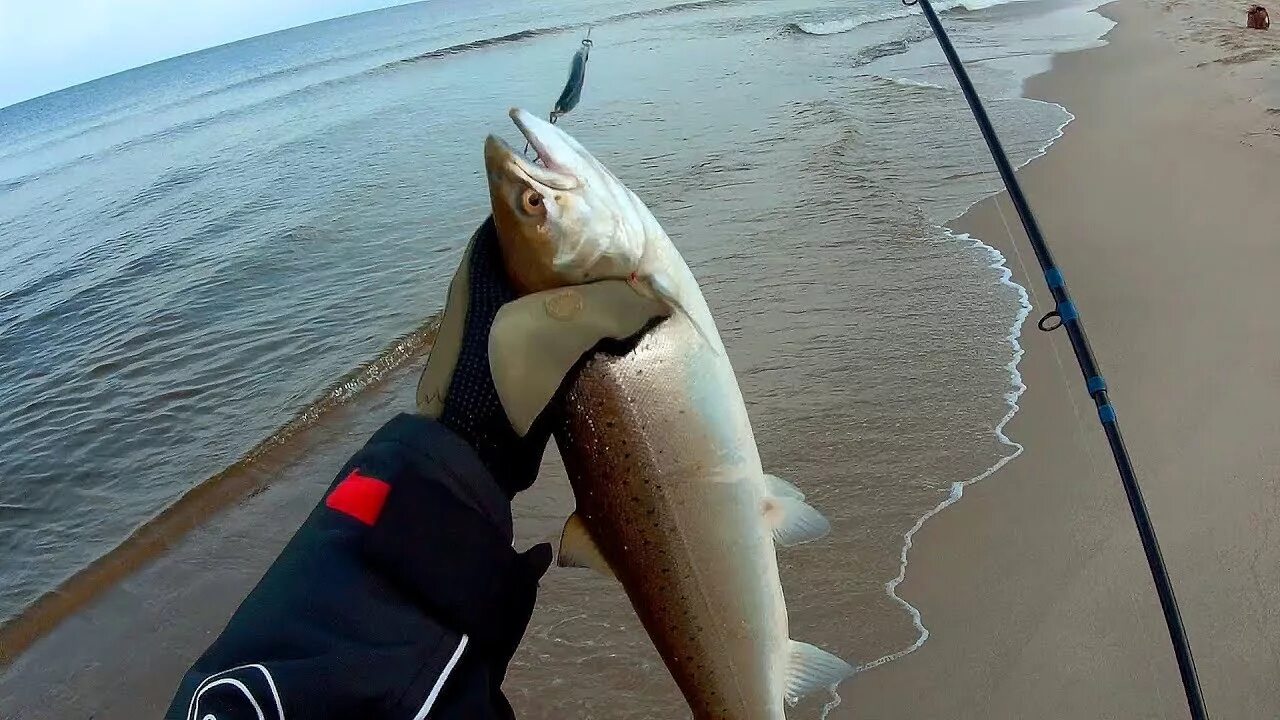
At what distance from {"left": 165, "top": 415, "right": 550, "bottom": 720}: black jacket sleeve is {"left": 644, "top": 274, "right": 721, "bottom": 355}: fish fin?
55 cm

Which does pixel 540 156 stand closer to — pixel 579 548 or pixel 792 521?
pixel 579 548

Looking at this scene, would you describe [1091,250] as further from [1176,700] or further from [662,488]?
[662,488]

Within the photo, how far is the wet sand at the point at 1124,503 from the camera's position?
9.59ft

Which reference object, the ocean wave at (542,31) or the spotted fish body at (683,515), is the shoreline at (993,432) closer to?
the spotted fish body at (683,515)

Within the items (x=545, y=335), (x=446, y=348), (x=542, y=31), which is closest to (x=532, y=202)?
(x=545, y=335)

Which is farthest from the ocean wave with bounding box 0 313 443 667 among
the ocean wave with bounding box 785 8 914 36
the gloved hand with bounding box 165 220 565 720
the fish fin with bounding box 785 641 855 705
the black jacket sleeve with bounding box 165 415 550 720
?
the ocean wave with bounding box 785 8 914 36

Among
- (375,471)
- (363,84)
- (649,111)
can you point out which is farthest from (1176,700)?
(363,84)

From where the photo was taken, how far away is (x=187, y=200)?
15.5 meters

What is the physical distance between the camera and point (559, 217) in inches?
64.1

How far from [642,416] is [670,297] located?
24 cm

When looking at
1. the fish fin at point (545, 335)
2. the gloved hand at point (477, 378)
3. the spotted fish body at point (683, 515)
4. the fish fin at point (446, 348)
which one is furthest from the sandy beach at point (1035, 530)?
the fish fin at point (545, 335)

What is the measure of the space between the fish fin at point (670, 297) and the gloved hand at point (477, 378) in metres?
0.30

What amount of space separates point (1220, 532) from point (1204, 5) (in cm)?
1610

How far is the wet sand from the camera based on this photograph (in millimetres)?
2922
